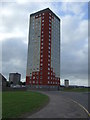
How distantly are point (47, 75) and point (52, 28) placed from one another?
27595mm

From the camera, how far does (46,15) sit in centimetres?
8531

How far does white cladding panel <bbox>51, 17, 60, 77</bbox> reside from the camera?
8364 cm

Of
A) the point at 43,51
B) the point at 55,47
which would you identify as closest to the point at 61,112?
the point at 43,51

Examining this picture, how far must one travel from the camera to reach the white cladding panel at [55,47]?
8364 centimetres

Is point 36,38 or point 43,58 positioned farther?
point 36,38

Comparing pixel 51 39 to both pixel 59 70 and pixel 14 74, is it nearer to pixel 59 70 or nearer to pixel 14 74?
pixel 59 70

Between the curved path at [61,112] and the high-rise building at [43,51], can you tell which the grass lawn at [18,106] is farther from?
the high-rise building at [43,51]

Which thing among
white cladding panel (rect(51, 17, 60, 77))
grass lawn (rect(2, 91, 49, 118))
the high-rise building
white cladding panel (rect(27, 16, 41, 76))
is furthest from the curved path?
white cladding panel (rect(51, 17, 60, 77))

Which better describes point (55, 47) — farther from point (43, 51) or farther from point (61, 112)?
point (61, 112)

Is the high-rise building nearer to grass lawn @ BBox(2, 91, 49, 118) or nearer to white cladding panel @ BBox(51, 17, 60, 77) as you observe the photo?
white cladding panel @ BBox(51, 17, 60, 77)

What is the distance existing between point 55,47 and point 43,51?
9.89 meters

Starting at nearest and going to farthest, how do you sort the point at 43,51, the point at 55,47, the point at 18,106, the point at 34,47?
the point at 18,106 → the point at 43,51 → the point at 34,47 → the point at 55,47

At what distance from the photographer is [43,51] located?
262 ft

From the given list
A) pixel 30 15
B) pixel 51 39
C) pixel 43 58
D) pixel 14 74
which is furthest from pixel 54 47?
pixel 14 74
